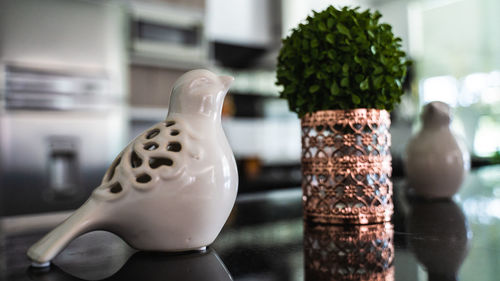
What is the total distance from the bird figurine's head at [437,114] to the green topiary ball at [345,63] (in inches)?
12.4

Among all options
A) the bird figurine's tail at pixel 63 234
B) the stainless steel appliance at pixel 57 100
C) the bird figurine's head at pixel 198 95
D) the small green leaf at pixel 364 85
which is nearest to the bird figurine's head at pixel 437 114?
the small green leaf at pixel 364 85

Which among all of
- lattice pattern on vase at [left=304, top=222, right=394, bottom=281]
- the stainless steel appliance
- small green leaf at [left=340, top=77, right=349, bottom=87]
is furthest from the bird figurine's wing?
the stainless steel appliance

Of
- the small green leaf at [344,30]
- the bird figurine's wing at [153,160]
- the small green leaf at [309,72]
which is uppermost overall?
the small green leaf at [344,30]

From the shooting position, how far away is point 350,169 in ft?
2.15

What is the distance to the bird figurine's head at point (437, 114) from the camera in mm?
958

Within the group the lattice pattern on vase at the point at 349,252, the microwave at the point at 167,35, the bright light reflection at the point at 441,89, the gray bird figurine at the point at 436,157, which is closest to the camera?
the lattice pattern on vase at the point at 349,252

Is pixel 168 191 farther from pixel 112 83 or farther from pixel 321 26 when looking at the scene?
pixel 112 83

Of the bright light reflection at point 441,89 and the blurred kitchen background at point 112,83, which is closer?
the blurred kitchen background at point 112,83

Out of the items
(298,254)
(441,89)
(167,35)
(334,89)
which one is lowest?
(298,254)

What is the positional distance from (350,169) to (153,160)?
0.33 metres

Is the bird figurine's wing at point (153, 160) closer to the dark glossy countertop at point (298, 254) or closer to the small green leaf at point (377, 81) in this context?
the dark glossy countertop at point (298, 254)

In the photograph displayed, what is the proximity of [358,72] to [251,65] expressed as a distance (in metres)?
3.19

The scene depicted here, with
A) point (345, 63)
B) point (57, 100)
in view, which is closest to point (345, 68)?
point (345, 63)

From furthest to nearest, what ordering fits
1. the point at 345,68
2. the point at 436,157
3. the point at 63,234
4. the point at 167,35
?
the point at 167,35 → the point at 436,157 → the point at 345,68 → the point at 63,234
